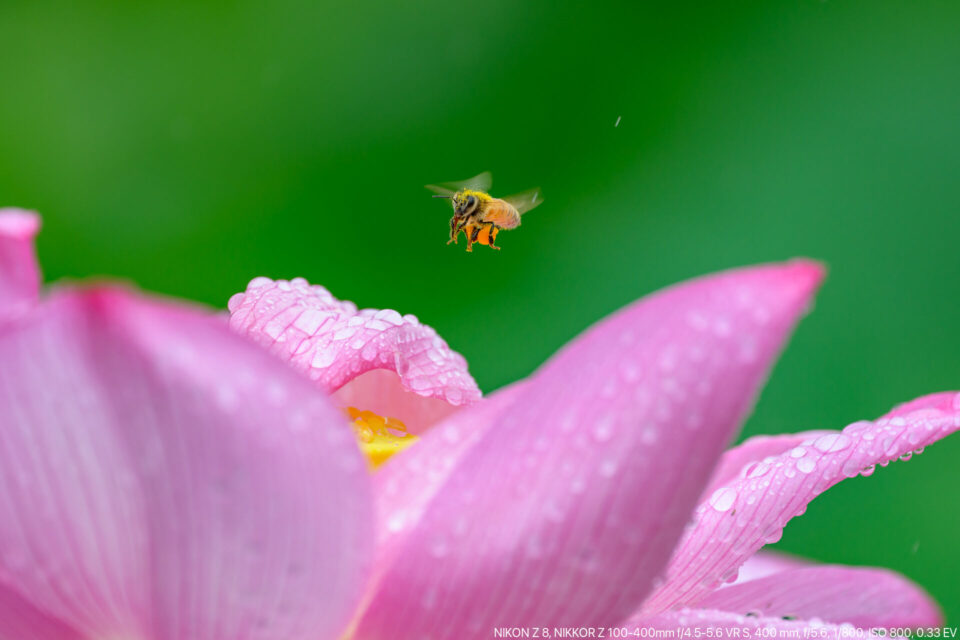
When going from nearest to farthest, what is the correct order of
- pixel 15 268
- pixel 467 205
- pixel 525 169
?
pixel 15 268 < pixel 467 205 < pixel 525 169

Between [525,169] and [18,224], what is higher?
[18,224]

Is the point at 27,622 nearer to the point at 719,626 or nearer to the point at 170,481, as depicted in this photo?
the point at 170,481

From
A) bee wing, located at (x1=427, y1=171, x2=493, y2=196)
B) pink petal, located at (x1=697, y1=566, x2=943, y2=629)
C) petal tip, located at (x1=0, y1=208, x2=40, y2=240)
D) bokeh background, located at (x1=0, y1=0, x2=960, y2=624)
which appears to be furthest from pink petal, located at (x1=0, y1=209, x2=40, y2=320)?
bokeh background, located at (x1=0, y1=0, x2=960, y2=624)

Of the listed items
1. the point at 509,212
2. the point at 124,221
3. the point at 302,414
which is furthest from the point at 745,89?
the point at 302,414

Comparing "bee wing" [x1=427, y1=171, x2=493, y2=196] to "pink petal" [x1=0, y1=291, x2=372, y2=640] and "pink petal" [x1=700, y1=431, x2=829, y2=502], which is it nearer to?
"pink petal" [x1=700, y1=431, x2=829, y2=502]

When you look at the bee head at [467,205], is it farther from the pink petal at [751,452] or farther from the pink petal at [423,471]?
the pink petal at [423,471]

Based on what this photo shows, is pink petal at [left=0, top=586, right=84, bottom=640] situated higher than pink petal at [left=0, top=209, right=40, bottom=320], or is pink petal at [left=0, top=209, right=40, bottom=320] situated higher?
pink petal at [left=0, top=209, right=40, bottom=320]

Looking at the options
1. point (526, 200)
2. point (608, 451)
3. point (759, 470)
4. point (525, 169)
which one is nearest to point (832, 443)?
point (759, 470)
